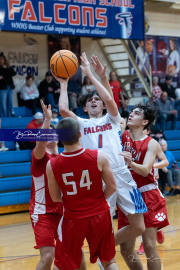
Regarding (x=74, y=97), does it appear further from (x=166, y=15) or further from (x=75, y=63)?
(x=75, y=63)

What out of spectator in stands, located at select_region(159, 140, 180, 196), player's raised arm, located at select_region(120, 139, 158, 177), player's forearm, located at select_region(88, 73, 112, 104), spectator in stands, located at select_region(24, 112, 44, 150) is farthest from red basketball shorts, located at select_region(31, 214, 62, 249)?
spectator in stands, located at select_region(159, 140, 180, 196)

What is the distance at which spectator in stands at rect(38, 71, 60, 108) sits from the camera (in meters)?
11.9

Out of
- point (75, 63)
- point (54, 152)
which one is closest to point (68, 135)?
point (54, 152)

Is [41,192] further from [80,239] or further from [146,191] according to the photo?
[146,191]

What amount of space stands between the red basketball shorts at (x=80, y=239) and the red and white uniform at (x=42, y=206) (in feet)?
1.92

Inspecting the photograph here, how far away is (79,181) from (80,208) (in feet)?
0.74

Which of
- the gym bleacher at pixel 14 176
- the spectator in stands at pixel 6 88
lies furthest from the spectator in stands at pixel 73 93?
the spectator in stands at pixel 6 88

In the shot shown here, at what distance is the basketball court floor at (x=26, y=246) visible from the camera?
5270 mm

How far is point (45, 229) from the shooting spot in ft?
12.8

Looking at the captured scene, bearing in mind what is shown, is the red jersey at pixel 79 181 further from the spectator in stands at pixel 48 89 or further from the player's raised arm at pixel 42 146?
the spectator in stands at pixel 48 89

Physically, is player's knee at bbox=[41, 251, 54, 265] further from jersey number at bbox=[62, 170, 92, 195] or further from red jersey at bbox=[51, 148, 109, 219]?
jersey number at bbox=[62, 170, 92, 195]

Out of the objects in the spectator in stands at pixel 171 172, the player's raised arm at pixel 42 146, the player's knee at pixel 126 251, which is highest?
the player's raised arm at pixel 42 146

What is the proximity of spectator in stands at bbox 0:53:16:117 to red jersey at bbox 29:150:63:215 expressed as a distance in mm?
7461

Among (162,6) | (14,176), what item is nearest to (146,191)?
(14,176)
